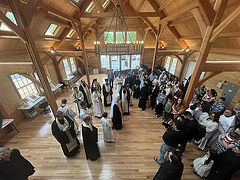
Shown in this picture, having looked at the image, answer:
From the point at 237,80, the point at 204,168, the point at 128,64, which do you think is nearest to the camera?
the point at 204,168

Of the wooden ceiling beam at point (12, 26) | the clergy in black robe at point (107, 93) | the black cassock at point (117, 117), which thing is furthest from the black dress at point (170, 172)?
the wooden ceiling beam at point (12, 26)

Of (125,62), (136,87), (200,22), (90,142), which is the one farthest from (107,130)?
(125,62)

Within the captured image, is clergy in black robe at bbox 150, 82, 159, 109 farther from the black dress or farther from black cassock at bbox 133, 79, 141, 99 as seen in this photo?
the black dress

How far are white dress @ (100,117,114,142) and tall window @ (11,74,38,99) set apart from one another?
17.0 ft

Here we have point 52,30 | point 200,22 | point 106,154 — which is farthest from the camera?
point 52,30

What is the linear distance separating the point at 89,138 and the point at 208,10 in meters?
4.89

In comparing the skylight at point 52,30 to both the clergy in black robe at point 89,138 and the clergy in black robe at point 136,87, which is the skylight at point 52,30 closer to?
the clergy in black robe at point 136,87

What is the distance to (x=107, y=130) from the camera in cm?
359

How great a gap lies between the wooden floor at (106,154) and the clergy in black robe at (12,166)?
76 cm

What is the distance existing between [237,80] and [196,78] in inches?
141

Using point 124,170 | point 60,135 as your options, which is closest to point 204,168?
point 124,170

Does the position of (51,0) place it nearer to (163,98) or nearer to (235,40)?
(163,98)

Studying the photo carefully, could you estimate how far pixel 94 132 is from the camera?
2861mm

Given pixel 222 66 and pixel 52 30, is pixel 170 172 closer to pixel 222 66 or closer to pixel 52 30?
pixel 222 66
